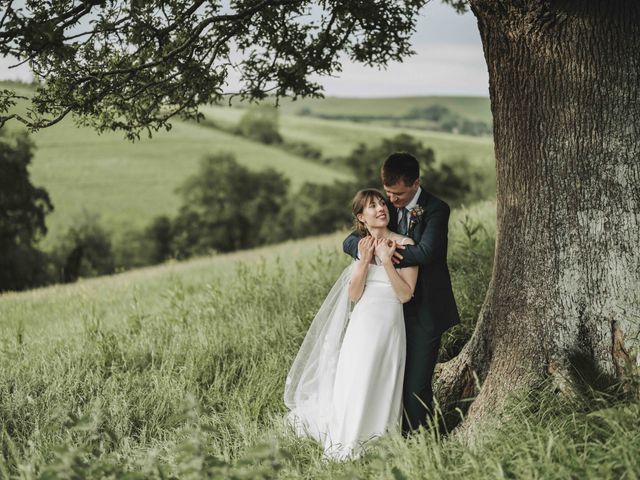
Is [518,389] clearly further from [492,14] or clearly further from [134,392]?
[134,392]

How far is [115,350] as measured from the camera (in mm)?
7164

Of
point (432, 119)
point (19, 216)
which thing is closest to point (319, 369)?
point (19, 216)

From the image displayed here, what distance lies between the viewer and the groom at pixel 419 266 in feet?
16.3

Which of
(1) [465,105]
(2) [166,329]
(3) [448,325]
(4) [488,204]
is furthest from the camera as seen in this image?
(1) [465,105]

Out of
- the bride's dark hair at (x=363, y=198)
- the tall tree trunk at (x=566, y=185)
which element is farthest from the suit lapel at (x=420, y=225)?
the tall tree trunk at (x=566, y=185)

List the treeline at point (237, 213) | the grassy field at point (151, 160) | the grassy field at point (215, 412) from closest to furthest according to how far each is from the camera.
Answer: the grassy field at point (215, 412) < the treeline at point (237, 213) < the grassy field at point (151, 160)

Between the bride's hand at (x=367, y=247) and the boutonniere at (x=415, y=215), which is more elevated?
the boutonniere at (x=415, y=215)

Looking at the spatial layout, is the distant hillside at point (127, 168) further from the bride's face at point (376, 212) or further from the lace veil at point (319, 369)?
the bride's face at point (376, 212)

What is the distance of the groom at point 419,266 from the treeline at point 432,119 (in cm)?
7167

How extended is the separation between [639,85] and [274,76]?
14.8 ft

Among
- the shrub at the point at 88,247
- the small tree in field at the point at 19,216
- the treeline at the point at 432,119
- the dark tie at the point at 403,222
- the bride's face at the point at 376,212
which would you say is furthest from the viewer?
the treeline at the point at 432,119

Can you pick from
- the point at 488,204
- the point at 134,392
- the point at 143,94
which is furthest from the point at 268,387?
the point at 488,204

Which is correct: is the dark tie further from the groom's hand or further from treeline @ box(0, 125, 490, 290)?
treeline @ box(0, 125, 490, 290)

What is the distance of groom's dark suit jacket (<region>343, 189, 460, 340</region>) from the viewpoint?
16.3ft
